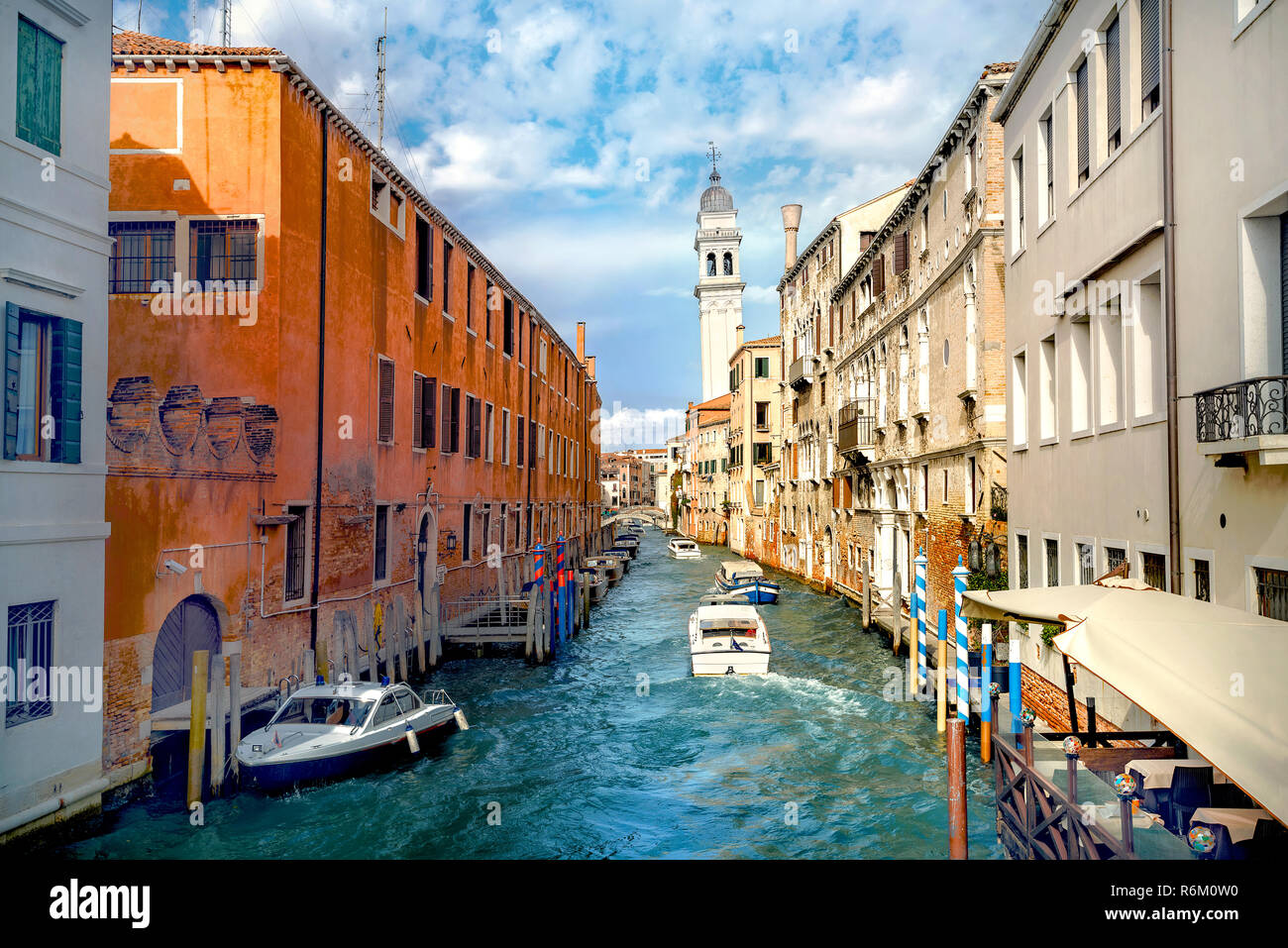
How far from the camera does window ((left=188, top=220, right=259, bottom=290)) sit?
12.0m

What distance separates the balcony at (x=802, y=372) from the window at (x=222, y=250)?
22.7 meters

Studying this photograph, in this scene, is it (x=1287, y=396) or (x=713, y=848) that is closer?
(x=1287, y=396)

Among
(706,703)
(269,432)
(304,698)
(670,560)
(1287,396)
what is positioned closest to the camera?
(1287,396)

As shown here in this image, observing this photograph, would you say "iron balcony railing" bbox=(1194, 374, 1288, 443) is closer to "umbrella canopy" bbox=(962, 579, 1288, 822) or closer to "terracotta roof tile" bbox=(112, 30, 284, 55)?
"umbrella canopy" bbox=(962, 579, 1288, 822)

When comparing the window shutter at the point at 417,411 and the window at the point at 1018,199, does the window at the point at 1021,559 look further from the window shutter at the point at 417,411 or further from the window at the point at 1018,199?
the window shutter at the point at 417,411

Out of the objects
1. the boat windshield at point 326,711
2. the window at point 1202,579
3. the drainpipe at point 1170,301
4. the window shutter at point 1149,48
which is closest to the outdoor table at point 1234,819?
the window at point 1202,579

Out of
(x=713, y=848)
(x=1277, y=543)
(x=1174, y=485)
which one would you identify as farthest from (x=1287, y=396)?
(x=713, y=848)

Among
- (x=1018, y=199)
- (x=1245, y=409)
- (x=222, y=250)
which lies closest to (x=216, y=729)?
(x=222, y=250)

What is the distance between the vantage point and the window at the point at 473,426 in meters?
20.8

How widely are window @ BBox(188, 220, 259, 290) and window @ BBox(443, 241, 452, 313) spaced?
23.7 feet
